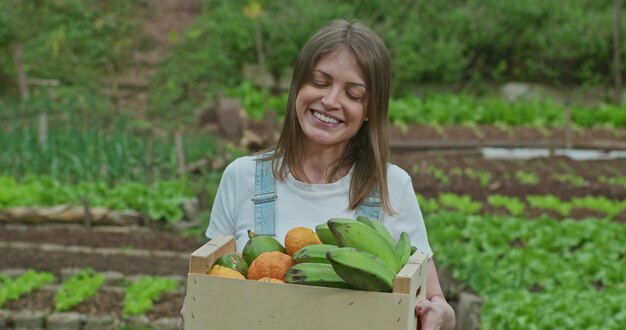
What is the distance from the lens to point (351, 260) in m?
2.14

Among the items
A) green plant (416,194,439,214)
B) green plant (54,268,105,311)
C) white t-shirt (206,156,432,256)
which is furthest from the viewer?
green plant (416,194,439,214)

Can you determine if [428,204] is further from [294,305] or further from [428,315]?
[294,305]

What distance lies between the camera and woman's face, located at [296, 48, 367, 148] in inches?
106

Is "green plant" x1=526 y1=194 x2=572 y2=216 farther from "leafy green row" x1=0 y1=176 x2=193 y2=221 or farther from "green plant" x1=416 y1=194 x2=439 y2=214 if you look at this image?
"leafy green row" x1=0 y1=176 x2=193 y2=221

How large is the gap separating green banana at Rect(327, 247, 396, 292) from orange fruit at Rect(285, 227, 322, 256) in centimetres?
30

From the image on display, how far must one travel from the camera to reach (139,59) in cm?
2002

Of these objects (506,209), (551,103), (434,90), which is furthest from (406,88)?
(506,209)

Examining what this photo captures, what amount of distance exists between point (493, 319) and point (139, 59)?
14988 millimetres

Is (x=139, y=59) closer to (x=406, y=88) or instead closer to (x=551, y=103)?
(x=406, y=88)

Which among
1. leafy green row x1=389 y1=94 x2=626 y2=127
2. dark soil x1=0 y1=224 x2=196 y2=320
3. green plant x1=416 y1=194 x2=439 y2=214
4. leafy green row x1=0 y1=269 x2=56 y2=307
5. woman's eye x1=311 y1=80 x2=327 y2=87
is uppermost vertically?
woman's eye x1=311 y1=80 x2=327 y2=87

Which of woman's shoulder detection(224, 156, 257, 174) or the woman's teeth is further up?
the woman's teeth

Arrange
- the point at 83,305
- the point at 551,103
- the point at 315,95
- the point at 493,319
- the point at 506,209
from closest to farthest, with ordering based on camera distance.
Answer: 1. the point at 315,95
2. the point at 493,319
3. the point at 83,305
4. the point at 506,209
5. the point at 551,103

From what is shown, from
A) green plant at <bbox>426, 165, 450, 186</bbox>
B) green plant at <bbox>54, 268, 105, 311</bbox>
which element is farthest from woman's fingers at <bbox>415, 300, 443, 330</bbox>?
green plant at <bbox>426, 165, 450, 186</bbox>

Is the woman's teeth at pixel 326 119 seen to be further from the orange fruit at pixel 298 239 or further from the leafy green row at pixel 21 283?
the leafy green row at pixel 21 283
